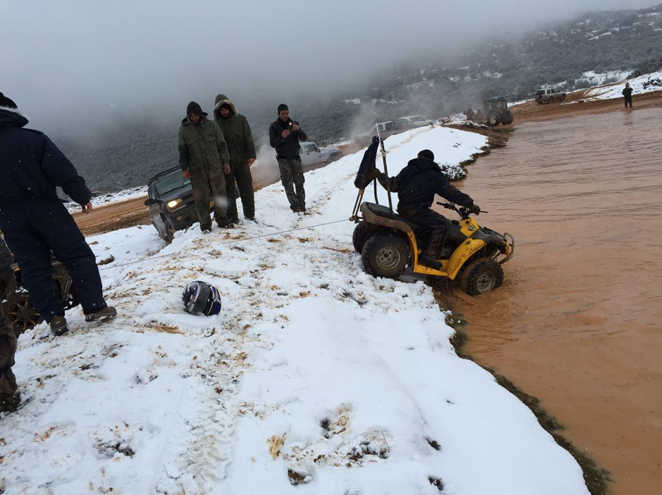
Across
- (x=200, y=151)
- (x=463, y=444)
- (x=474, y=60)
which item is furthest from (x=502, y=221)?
(x=474, y=60)

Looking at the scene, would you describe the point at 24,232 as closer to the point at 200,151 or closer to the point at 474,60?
the point at 200,151

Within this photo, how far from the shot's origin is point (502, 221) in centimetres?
937

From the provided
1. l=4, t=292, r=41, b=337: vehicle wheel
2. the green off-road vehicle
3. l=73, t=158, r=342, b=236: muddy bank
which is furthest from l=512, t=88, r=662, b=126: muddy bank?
l=4, t=292, r=41, b=337: vehicle wheel

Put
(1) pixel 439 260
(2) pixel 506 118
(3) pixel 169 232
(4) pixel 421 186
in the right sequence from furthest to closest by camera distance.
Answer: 1. (2) pixel 506 118
2. (3) pixel 169 232
3. (1) pixel 439 260
4. (4) pixel 421 186

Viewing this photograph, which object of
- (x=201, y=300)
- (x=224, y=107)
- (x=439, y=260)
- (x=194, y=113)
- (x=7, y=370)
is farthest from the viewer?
(x=224, y=107)

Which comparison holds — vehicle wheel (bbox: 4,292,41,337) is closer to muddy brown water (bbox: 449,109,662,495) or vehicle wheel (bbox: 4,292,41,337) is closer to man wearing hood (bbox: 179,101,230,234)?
man wearing hood (bbox: 179,101,230,234)

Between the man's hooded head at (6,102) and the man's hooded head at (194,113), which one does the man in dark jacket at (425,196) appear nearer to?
the man's hooded head at (194,113)

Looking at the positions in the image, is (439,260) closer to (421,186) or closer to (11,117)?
(421,186)

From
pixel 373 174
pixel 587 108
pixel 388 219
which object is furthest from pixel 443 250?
pixel 587 108

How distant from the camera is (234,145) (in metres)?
7.53

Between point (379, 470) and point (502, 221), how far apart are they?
803 cm

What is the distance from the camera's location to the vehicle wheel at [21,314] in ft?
17.0

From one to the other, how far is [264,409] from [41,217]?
8.52 feet

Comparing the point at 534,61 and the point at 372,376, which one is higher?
the point at 534,61
